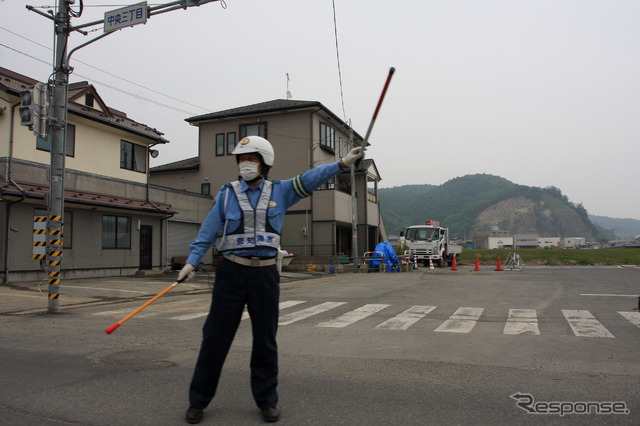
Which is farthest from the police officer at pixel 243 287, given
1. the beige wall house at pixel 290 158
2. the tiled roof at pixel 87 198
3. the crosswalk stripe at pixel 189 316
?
the beige wall house at pixel 290 158

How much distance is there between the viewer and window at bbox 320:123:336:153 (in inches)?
1264

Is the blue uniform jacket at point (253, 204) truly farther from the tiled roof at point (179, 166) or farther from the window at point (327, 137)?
the tiled roof at point (179, 166)

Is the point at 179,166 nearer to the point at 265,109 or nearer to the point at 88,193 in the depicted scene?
the point at 265,109

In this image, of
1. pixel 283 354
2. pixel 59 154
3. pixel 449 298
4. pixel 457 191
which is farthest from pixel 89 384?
pixel 457 191

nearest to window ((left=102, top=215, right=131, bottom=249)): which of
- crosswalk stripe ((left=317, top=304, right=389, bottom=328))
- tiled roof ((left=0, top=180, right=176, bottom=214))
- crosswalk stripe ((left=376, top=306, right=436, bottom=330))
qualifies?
tiled roof ((left=0, top=180, right=176, bottom=214))

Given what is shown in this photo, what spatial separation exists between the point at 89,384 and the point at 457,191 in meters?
167

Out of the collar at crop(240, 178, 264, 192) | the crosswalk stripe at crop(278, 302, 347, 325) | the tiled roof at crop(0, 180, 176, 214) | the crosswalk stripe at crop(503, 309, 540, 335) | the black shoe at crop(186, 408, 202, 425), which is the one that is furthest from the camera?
the tiled roof at crop(0, 180, 176, 214)

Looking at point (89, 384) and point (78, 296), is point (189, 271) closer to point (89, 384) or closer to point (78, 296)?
point (89, 384)

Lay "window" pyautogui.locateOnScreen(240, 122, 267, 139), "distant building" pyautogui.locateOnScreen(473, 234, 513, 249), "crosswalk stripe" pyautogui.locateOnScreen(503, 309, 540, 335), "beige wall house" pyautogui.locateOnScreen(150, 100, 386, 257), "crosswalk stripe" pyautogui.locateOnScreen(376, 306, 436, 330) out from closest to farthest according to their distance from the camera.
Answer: "crosswalk stripe" pyautogui.locateOnScreen(503, 309, 540, 335)
"crosswalk stripe" pyautogui.locateOnScreen(376, 306, 436, 330)
"beige wall house" pyautogui.locateOnScreen(150, 100, 386, 257)
"window" pyautogui.locateOnScreen(240, 122, 267, 139)
"distant building" pyautogui.locateOnScreen(473, 234, 513, 249)

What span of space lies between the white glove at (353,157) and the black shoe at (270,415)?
1928 mm

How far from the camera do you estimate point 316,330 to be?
7707 mm

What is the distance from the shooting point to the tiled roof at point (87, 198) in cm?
1625

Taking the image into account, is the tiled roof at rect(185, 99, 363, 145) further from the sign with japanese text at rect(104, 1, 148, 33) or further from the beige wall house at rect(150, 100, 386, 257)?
the sign with japanese text at rect(104, 1, 148, 33)

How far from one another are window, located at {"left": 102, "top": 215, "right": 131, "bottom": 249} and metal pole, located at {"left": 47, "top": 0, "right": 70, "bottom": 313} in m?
11.5
